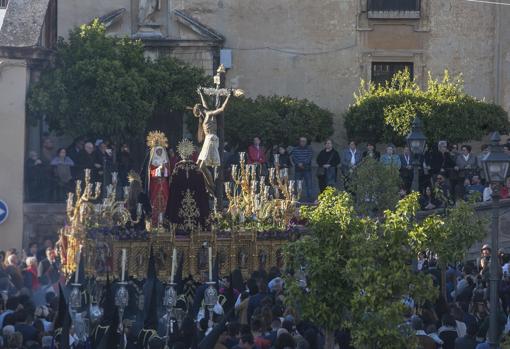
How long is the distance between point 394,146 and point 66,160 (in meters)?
7.18

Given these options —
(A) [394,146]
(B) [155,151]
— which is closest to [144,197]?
(B) [155,151]

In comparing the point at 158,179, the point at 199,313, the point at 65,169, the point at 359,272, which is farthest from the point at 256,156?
the point at 359,272

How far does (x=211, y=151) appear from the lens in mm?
28781

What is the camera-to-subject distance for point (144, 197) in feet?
92.5

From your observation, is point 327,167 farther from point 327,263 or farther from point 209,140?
point 327,263

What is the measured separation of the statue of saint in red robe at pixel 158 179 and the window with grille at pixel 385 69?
37.7 feet

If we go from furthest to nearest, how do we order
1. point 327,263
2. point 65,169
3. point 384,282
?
1. point 65,169
2. point 327,263
3. point 384,282

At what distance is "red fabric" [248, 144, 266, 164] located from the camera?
112 feet

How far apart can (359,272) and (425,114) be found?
17617 millimetres

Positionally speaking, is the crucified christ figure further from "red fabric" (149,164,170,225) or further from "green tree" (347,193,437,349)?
"green tree" (347,193,437,349)

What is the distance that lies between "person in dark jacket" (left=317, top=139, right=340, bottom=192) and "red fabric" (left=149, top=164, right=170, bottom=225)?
22.5 feet

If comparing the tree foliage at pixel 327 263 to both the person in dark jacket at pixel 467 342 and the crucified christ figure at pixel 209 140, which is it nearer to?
the person in dark jacket at pixel 467 342

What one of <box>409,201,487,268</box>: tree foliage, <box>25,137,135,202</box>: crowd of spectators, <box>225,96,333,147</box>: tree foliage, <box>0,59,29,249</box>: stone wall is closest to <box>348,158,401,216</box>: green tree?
<box>409,201,487,268</box>: tree foliage

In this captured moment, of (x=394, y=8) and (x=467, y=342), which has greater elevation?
(x=394, y=8)
